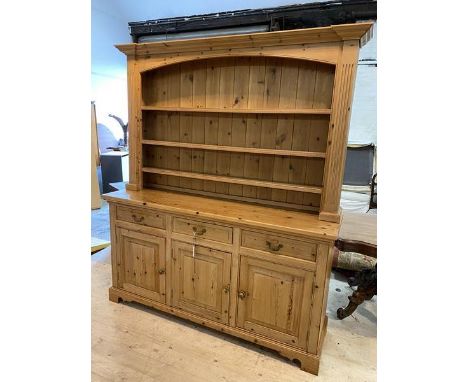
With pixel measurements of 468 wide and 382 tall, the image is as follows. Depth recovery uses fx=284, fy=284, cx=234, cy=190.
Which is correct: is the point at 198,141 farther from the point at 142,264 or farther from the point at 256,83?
the point at 142,264

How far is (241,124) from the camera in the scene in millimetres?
2188

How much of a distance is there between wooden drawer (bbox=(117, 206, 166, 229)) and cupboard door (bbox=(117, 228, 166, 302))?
10cm

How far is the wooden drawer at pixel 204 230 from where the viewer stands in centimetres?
188

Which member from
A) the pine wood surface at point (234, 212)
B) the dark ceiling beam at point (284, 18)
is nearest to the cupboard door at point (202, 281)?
the pine wood surface at point (234, 212)

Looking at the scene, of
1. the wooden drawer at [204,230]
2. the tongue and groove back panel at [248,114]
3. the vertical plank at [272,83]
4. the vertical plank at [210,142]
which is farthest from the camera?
the vertical plank at [210,142]

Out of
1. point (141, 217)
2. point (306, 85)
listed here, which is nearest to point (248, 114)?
point (306, 85)

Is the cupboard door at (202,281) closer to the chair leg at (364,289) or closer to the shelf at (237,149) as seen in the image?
the shelf at (237,149)

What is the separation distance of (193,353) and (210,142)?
154 centimetres

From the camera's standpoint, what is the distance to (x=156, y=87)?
2.42 metres

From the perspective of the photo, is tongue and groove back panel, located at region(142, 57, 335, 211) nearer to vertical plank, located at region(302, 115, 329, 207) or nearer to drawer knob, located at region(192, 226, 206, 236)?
vertical plank, located at region(302, 115, 329, 207)

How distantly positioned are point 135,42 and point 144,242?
5.28 ft

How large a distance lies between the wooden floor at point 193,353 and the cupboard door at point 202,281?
0.18 metres

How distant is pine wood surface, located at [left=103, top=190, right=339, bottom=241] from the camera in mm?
1695
